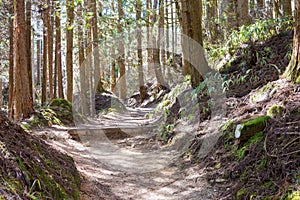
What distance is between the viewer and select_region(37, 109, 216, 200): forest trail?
4.64 m

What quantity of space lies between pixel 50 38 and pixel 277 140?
12962mm

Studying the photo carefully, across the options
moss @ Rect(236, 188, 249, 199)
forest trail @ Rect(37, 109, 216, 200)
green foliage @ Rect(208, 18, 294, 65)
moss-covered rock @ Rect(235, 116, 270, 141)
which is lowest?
forest trail @ Rect(37, 109, 216, 200)

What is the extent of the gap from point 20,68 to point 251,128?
7.02 meters

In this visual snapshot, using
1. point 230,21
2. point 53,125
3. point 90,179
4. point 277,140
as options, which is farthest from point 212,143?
point 230,21

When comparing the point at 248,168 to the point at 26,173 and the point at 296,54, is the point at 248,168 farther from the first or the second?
the point at 26,173

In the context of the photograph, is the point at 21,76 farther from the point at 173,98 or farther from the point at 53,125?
the point at 173,98

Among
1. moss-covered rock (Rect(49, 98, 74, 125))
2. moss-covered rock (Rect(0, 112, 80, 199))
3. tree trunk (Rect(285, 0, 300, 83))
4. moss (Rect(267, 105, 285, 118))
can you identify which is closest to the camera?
moss-covered rock (Rect(0, 112, 80, 199))

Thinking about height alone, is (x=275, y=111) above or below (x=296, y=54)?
below

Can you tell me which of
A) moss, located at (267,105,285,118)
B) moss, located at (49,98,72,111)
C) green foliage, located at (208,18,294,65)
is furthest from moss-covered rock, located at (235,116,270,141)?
moss, located at (49,98,72,111)

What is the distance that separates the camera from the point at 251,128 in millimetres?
4719

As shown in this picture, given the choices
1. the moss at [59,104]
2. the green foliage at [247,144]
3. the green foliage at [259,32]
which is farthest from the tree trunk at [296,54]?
the moss at [59,104]

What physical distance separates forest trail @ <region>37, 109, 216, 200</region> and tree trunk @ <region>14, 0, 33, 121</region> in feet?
3.79

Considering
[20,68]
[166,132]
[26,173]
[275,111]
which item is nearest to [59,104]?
[20,68]

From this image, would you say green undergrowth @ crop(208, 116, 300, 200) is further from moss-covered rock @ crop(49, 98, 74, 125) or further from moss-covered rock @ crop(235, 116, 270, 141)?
moss-covered rock @ crop(49, 98, 74, 125)
